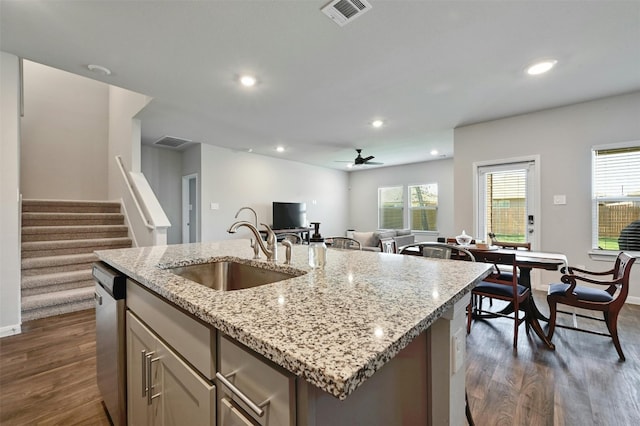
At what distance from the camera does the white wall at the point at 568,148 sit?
3.43 m

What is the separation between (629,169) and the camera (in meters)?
3.39

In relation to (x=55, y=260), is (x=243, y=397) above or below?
above

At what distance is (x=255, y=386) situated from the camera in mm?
619

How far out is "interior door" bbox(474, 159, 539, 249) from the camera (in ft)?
13.2

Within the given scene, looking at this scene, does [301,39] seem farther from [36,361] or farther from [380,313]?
[36,361]

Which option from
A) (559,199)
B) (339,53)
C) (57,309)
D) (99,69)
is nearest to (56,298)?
(57,309)

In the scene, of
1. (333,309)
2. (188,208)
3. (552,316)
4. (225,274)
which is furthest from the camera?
(188,208)

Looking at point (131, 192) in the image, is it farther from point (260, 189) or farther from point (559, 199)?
point (559, 199)

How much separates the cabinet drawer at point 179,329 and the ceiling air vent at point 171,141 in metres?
4.95

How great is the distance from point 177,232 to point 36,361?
437 cm

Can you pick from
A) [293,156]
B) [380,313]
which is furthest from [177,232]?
[380,313]

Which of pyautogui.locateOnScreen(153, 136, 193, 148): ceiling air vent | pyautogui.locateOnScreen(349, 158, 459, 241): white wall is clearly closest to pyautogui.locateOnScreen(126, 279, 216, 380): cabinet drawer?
pyautogui.locateOnScreen(153, 136, 193, 148): ceiling air vent

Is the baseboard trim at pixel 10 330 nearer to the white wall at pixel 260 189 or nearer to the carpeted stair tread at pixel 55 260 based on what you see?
the carpeted stair tread at pixel 55 260

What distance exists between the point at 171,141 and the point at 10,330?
3.94 metres
